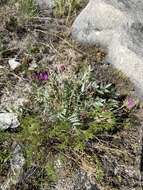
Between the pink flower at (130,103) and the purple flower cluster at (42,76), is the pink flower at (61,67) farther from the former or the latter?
the pink flower at (130,103)

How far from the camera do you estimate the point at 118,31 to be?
5.00m

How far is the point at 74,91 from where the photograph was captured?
177 inches

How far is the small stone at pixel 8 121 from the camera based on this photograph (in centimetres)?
443

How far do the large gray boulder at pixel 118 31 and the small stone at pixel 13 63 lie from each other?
2.65ft

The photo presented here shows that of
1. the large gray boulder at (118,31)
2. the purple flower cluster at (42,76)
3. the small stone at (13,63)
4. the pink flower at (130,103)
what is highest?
the large gray boulder at (118,31)

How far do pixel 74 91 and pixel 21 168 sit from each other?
944mm

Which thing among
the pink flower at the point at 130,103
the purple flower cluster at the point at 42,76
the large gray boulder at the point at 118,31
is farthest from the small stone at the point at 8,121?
the large gray boulder at the point at 118,31

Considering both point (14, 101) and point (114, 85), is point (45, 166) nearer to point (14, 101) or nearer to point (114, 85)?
point (14, 101)

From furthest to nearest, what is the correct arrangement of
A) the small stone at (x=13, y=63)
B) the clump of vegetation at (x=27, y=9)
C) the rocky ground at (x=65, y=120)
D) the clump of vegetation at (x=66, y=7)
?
the clump of vegetation at (x=66, y=7), the clump of vegetation at (x=27, y=9), the small stone at (x=13, y=63), the rocky ground at (x=65, y=120)

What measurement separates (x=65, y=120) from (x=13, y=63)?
40.7 inches

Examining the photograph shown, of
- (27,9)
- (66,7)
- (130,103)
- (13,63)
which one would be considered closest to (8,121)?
(13,63)

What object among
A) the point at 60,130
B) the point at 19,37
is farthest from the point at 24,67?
the point at 60,130

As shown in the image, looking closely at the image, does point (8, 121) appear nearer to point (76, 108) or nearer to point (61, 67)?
point (76, 108)

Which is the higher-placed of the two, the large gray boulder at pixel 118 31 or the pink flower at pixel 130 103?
the large gray boulder at pixel 118 31
